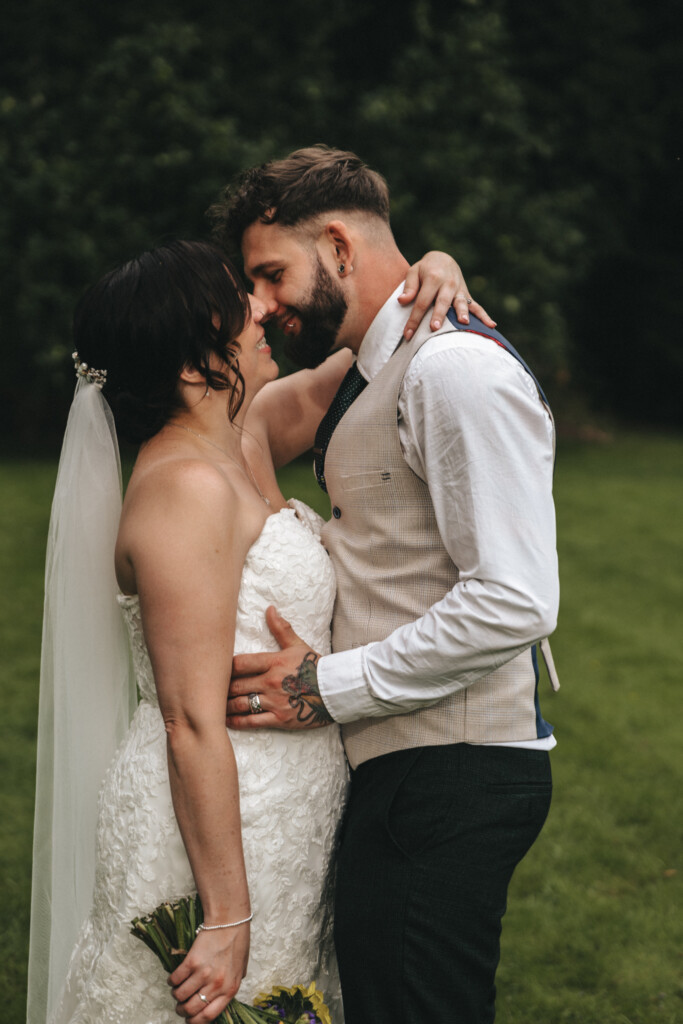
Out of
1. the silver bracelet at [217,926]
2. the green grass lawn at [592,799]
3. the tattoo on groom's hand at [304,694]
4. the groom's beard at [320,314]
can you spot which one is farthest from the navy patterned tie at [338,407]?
the green grass lawn at [592,799]

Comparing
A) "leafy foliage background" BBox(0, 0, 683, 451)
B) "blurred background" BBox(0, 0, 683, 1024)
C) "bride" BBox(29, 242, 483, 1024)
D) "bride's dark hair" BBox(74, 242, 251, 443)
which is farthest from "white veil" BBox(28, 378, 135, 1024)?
"leafy foliage background" BBox(0, 0, 683, 451)

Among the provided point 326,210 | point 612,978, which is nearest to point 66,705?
point 326,210

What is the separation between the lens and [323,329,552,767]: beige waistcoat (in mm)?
2311

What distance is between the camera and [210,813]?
85.0 inches

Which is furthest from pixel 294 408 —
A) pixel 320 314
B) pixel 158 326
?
pixel 158 326

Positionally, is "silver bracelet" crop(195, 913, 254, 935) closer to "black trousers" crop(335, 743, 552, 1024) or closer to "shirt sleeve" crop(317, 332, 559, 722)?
"black trousers" crop(335, 743, 552, 1024)

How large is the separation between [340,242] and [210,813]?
1.53 m

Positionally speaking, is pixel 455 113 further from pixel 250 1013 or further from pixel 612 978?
pixel 250 1013

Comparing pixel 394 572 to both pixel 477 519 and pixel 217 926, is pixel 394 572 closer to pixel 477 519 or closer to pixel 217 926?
pixel 477 519

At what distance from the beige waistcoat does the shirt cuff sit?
0.40 feet

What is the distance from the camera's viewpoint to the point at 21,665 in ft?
21.2

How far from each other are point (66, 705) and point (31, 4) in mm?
14981

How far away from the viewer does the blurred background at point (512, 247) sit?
443cm

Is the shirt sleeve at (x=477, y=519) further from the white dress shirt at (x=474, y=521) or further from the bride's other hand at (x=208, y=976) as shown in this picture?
the bride's other hand at (x=208, y=976)
